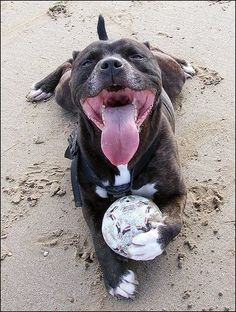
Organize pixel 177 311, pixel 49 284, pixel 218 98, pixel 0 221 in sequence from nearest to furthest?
pixel 177 311, pixel 49 284, pixel 0 221, pixel 218 98

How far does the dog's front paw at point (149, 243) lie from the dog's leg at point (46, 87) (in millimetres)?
2761

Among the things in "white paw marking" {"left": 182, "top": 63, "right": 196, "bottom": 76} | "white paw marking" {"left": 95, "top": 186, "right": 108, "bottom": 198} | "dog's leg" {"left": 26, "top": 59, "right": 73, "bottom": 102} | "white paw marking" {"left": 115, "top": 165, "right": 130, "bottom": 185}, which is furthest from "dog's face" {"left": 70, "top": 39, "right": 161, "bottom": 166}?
"dog's leg" {"left": 26, "top": 59, "right": 73, "bottom": 102}

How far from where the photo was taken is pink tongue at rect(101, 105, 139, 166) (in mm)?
3840

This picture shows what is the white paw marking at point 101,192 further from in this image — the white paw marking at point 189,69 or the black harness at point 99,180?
the white paw marking at point 189,69

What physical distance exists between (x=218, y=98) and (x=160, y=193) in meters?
1.64

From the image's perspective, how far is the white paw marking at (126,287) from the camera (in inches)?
153

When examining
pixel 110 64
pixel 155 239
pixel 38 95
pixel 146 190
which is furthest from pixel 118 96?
pixel 38 95

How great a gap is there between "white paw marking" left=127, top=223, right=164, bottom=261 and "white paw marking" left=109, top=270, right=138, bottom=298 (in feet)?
0.68

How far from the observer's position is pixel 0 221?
15.6 feet

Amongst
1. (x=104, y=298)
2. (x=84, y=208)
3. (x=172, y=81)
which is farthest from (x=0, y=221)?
(x=172, y=81)

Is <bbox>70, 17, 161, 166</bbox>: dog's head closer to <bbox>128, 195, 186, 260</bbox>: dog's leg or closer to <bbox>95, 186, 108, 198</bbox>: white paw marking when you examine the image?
<bbox>95, 186, 108, 198</bbox>: white paw marking

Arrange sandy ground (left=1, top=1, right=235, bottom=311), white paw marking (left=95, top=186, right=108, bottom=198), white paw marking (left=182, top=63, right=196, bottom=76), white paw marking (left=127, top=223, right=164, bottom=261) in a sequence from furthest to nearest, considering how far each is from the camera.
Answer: white paw marking (left=182, top=63, right=196, bottom=76) < white paw marking (left=95, top=186, right=108, bottom=198) < sandy ground (left=1, top=1, right=235, bottom=311) < white paw marking (left=127, top=223, right=164, bottom=261)

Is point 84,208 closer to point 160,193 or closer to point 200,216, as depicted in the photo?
point 160,193

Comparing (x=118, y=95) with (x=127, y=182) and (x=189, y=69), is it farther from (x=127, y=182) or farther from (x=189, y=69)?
(x=189, y=69)
